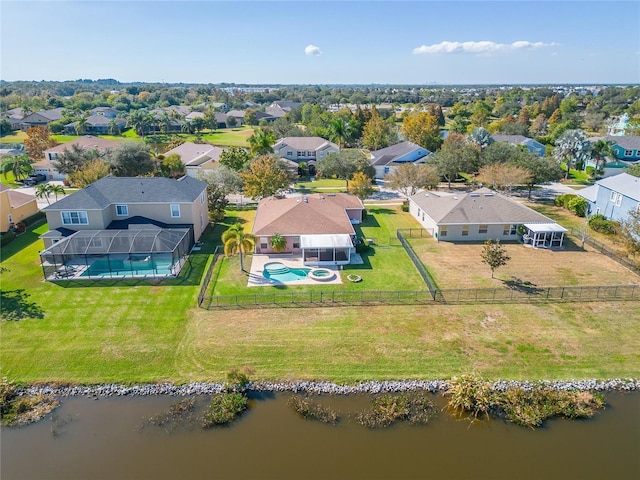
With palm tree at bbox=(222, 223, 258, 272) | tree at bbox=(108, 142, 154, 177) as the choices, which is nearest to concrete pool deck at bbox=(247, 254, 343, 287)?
palm tree at bbox=(222, 223, 258, 272)

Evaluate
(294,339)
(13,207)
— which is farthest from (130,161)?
(294,339)

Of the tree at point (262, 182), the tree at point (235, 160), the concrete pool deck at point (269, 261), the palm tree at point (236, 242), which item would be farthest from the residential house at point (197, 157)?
the palm tree at point (236, 242)

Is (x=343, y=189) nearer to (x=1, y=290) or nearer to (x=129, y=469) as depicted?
(x=1, y=290)

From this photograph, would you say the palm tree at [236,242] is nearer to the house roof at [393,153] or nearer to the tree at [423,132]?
the house roof at [393,153]

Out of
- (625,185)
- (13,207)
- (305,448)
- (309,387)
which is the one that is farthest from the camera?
(13,207)

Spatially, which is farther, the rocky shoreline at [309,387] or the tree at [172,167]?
the tree at [172,167]

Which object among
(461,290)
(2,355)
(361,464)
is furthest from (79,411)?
(461,290)

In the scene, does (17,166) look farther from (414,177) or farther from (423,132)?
(423,132)
